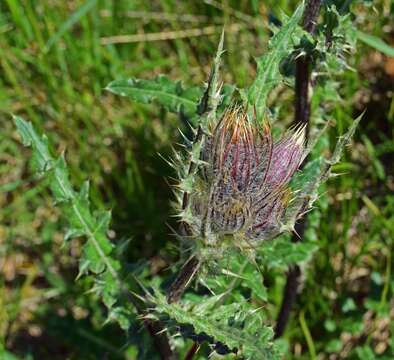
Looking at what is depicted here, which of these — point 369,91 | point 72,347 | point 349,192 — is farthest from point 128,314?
point 369,91

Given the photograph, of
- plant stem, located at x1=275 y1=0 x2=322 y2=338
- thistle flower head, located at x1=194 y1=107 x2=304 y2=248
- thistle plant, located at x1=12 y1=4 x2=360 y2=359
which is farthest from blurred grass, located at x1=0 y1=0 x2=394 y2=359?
thistle flower head, located at x1=194 y1=107 x2=304 y2=248

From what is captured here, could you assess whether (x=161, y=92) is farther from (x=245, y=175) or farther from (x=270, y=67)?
(x=245, y=175)

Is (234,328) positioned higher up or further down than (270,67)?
further down

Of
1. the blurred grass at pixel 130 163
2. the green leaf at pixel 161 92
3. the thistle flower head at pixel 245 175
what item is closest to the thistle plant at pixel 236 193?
the thistle flower head at pixel 245 175

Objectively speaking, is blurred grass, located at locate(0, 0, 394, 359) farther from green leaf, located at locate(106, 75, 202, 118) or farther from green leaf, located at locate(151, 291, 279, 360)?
green leaf, located at locate(151, 291, 279, 360)

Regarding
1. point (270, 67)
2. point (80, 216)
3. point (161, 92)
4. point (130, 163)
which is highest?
point (270, 67)

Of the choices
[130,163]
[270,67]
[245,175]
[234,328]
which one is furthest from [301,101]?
[130,163]

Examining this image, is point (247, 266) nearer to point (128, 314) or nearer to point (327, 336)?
point (128, 314)
